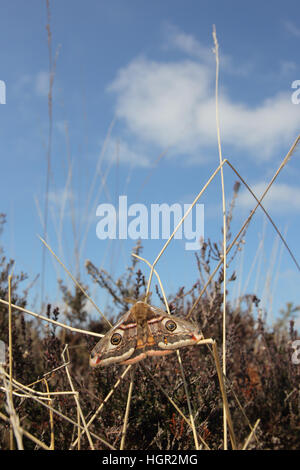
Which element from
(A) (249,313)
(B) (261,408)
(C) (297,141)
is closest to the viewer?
(C) (297,141)

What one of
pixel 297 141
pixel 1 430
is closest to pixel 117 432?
pixel 1 430

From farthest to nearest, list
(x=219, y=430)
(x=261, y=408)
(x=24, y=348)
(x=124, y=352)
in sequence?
1. (x=24, y=348)
2. (x=261, y=408)
3. (x=219, y=430)
4. (x=124, y=352)

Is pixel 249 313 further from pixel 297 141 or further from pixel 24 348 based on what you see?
pixel 297 141

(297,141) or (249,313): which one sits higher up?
(297,141)

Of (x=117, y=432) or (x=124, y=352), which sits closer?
(x=124, y=352)

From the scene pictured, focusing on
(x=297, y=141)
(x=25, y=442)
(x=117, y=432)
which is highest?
(x=297, y=141)

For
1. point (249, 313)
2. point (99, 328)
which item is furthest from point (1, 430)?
point (249, 313)
